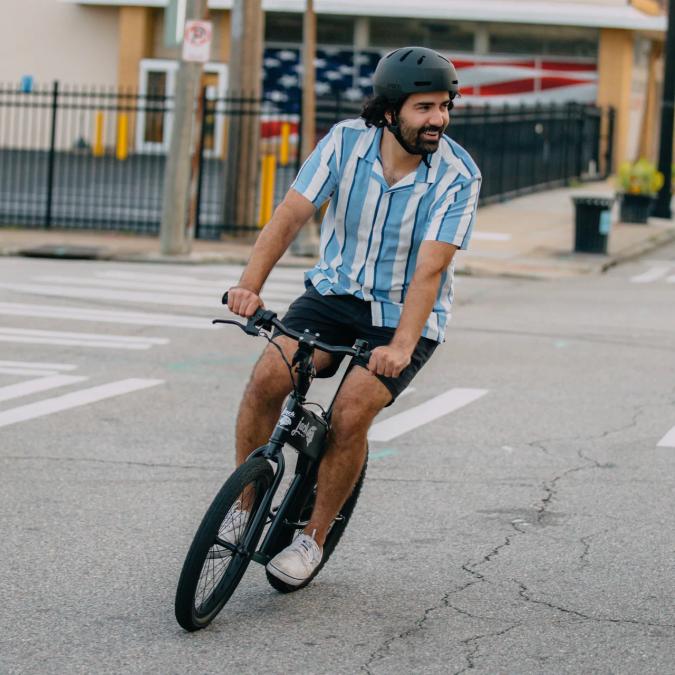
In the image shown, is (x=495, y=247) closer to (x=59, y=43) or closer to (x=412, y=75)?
(x=412, y=75)

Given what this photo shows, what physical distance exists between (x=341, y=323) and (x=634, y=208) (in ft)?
69.7

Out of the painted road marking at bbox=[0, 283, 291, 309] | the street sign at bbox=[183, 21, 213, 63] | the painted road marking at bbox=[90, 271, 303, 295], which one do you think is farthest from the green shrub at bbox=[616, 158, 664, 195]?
the painted road marking at bbox=[0, 283, 291, 309]

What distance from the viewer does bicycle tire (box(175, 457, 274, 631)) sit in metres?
4.92

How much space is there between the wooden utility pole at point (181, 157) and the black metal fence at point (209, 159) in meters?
0.33

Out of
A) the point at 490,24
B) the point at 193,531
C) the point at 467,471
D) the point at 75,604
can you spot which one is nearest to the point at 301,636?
the point at 75,604

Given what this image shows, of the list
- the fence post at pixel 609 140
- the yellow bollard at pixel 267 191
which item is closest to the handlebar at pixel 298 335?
the yellow bollard at pixel 267 191

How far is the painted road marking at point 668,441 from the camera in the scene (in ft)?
28.6

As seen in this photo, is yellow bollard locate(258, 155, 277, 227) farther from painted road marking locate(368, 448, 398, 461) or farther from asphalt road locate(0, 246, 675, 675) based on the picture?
painted road marking locate(368, 448, 398, 461)

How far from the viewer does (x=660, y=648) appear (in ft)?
16.8

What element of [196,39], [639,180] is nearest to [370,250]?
[196,39]

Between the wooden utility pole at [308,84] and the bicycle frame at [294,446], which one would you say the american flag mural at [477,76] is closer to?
the wooden utility pole at [308,84]

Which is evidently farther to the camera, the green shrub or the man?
the green shrub

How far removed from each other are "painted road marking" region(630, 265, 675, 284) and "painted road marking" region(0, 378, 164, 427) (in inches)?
373

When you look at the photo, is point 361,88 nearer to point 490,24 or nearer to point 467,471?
point 490,24
